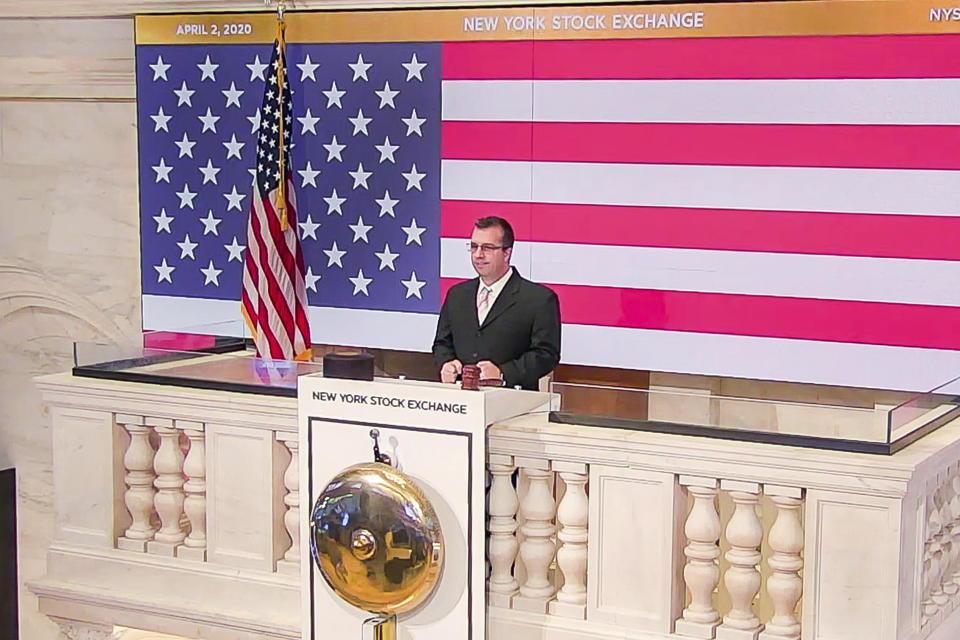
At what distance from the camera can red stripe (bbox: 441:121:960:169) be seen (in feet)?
20.2

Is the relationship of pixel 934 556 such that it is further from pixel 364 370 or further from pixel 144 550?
pixel 144 550

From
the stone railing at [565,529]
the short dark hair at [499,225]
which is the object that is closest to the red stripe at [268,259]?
the short dark hair at [499,225]

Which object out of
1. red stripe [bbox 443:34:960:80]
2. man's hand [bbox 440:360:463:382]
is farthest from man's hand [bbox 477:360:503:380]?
red stripe [bbox 443:34:960:80]

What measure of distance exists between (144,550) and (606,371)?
2.84m

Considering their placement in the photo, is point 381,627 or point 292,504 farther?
point 292,504

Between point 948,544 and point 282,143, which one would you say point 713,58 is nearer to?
point 282,143

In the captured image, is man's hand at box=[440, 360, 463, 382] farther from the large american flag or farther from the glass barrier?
the large american flag

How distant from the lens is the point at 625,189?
22.2ft

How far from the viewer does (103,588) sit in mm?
4746

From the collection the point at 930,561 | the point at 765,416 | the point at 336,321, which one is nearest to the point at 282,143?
the point at 336,321

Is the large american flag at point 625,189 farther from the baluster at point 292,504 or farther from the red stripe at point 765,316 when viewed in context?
Answer: the baluster at point 292,504

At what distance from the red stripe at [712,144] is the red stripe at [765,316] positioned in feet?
1.91

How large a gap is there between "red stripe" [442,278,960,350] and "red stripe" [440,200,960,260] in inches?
8.6

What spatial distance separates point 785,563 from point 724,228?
302 centimetres
